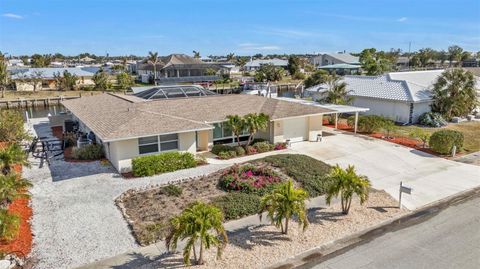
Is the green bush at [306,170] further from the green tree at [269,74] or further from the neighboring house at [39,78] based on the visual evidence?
the green tree at [269,74]

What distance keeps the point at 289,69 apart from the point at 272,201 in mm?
87139

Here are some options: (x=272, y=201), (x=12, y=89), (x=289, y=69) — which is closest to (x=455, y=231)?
(x=272, y=201)

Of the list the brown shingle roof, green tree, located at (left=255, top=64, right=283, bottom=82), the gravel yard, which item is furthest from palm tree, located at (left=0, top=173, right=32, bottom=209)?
green tree, located at (left=255, top=64, right=283, bottom=82)

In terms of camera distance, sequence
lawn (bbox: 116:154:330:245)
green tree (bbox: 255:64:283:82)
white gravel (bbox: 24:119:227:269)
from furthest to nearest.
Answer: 1. green tree (bbox: 255:64:283:82)
2. lawn (bbox: 116:154:330:245)
3. white gravel (bbox: 24:119:227:269)

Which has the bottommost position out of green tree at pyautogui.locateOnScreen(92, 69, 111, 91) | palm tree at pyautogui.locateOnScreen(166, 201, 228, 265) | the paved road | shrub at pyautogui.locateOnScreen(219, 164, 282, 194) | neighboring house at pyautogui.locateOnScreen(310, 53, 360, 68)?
the paved road

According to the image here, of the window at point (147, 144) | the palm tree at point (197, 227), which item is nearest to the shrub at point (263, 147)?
the window at point (147, 144)

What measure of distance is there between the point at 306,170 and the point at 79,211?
34.4 feet

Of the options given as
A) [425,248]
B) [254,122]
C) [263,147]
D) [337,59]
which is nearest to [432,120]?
[263,147]

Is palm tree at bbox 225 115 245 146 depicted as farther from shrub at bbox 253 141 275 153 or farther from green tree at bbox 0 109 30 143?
green tree at bbox 0 109 30 143

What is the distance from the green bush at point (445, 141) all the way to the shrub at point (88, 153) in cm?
2064

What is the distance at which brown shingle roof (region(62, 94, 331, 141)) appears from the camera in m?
18.2

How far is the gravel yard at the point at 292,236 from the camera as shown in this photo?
10.1 m

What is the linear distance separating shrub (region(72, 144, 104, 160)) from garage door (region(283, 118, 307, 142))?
39.7 ft

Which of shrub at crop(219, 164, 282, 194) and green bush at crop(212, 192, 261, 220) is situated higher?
shrub at crop(219, 164, 282, 194)
